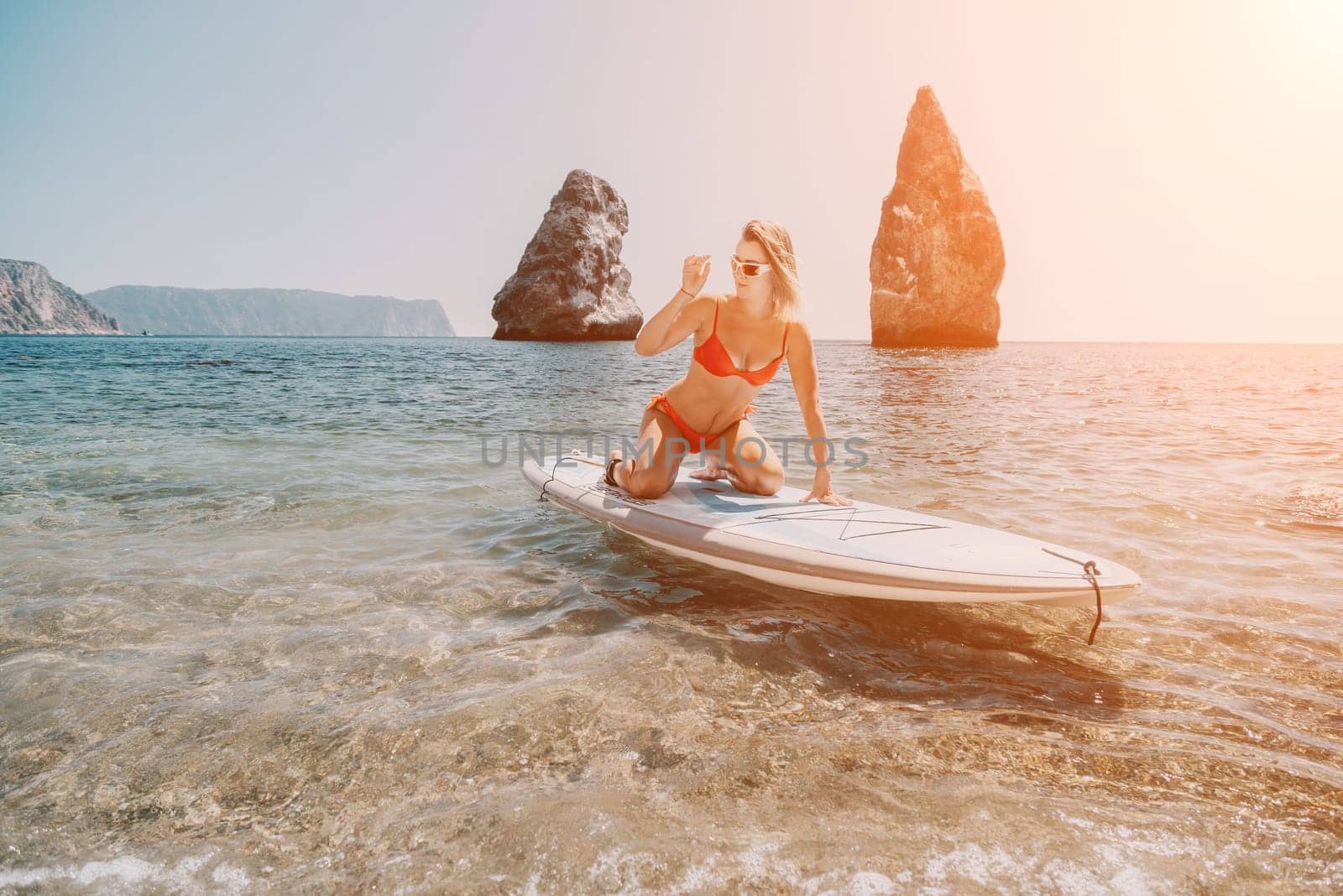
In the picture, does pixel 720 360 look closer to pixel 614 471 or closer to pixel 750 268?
pixel 750 268

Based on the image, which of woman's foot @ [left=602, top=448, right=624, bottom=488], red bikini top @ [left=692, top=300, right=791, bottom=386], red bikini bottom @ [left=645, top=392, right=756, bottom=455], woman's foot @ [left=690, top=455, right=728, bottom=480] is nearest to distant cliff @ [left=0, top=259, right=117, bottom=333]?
woman's foot @ [left=602, top=448, right=624, bottom=488]

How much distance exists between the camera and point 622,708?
9.29 ft

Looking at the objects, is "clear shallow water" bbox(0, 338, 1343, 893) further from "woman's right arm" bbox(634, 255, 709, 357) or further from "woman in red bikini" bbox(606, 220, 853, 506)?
"woman's right arm" bbox(634, 255, 709, 357)

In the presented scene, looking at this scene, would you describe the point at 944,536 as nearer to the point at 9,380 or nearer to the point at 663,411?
the point at 663,411

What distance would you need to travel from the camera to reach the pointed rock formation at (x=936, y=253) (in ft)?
207

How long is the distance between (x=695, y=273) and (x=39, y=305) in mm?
201504

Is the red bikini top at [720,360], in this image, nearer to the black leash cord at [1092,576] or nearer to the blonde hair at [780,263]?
the blonde hair at [780,263]

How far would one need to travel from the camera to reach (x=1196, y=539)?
5152mm

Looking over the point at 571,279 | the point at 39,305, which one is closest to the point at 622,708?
the point at 571,279

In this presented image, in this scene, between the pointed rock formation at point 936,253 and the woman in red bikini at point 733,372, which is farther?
the pointed rock formation at point 936,253

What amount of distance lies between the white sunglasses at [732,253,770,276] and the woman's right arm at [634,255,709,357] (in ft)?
0.65

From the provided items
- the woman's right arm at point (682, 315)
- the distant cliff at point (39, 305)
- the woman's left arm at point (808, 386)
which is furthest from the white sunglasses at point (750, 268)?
the distant cliff at point (39, 305)

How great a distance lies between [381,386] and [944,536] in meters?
20.3

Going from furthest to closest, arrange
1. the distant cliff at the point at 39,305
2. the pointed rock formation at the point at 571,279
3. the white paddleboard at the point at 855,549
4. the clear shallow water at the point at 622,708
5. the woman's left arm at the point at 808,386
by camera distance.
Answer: the distant cliff at the point at 39,305 < the pointed rock formation at the point at 571,279 < the woman's left arm at the point at 808,386 < the white paddleboard at the point at 855,549 < the clear shallow water at the point at 622,708
